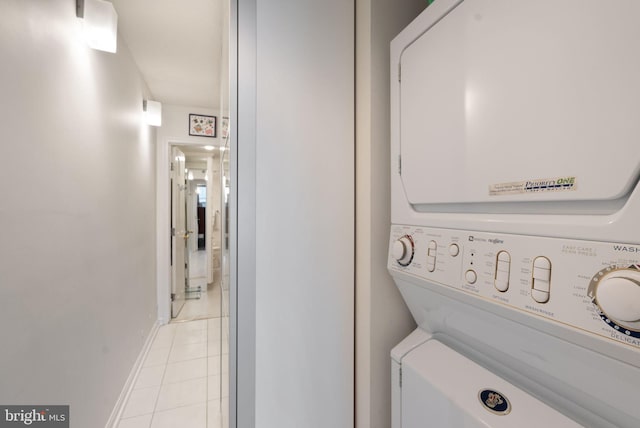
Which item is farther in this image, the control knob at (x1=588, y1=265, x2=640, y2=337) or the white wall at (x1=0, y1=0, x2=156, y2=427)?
the white wall at (x1=0, y1=0, x2=156, y2=427)

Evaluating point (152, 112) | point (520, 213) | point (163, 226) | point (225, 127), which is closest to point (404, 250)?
point (520, 213)

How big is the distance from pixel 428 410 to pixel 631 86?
71 centimetres

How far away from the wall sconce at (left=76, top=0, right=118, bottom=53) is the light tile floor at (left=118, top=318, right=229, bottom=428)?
1.60m

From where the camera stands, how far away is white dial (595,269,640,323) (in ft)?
1.23

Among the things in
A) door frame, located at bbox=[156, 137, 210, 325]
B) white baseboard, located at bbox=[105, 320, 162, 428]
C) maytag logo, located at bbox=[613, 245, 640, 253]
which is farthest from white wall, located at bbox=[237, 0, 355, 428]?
door frame, located at bbox=[156, 137, 210, 325]

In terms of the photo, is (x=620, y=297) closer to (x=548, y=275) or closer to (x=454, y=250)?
(x=548, y=275)

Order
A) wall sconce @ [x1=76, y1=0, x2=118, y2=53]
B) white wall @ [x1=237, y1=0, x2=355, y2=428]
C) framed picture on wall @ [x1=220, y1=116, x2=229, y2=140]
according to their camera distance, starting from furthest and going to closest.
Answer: wall sconce @ [x1=76, y1=0, x2=118, y2=53]
framed picture on wall @ [x1=220, y1=116, x2=229, y2=140]
white wall @ [x1=237, y1=0, x2=355, y2=428]

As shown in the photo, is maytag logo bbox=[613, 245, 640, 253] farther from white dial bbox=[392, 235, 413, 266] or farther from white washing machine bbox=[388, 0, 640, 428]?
white dial bbox=[392, 235, 413, 266]

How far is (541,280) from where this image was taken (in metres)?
0.50

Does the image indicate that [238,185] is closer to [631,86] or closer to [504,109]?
[504,109]

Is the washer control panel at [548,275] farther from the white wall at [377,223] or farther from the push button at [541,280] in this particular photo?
the white wall at [377,223]

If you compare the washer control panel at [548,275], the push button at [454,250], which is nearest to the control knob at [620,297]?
the washer control panel at [548,275]

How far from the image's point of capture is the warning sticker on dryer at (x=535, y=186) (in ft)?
1.52
